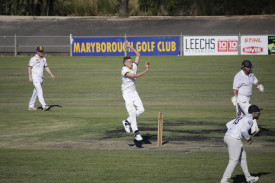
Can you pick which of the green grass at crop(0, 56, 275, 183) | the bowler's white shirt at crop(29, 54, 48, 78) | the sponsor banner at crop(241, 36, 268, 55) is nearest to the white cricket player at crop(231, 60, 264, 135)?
the green grass at crop(0, 56, 275, 183)

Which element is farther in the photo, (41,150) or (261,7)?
(261,7)

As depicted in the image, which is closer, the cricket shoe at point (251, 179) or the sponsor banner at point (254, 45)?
the cricket shoe at point (251, 179)

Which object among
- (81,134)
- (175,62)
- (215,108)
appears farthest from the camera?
(175,62)

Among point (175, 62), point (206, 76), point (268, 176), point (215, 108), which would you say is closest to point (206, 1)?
point (175, 62)

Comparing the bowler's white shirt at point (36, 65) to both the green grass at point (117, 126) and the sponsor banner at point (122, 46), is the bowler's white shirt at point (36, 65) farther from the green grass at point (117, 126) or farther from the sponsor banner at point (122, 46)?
the sponsor banner at point (122, 46)

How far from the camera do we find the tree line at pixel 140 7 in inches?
2655

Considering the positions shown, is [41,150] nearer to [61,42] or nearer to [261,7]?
[61,42]

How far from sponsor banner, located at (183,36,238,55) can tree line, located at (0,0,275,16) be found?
22.7 metres

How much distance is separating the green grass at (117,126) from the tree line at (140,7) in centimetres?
3227

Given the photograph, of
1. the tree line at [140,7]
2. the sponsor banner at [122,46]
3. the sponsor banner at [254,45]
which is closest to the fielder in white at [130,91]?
the sponsor banner at [122,46]

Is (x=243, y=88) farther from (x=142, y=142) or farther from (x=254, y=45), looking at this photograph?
(x=254, y=45)

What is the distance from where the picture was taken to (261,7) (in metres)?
67.8

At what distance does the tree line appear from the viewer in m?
67.4

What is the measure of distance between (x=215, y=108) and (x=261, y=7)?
162 ft
